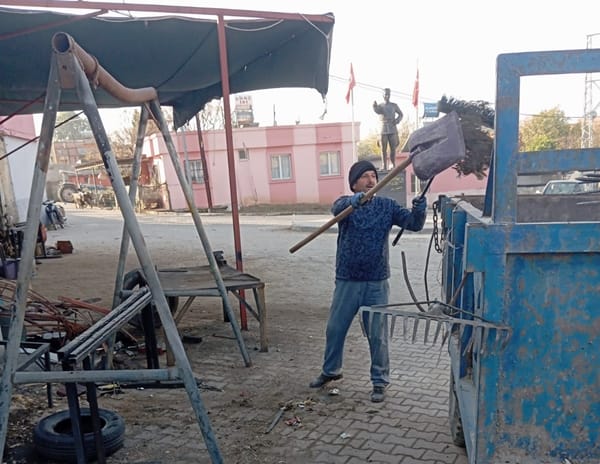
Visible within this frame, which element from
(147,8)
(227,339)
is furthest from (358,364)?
(147,8)

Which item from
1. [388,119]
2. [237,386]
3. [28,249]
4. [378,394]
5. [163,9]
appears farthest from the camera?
[388,119]

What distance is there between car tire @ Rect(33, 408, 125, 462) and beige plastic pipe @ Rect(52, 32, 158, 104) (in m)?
1.99

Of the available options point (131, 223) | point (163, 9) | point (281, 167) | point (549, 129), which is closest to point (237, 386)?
point (131, 223)

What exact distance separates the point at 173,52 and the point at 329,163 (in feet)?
69.3

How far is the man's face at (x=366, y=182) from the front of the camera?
3.65 meters

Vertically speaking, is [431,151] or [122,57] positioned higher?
[122,57]

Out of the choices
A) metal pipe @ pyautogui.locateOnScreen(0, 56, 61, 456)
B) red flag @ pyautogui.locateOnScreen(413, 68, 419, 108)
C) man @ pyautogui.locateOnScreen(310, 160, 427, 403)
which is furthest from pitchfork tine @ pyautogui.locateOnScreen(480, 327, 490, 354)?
red flag @ pyautogui.locateOnScreen(413, 68, 419, 108)

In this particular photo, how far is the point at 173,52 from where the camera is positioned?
207 inches

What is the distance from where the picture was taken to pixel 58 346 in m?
3.92

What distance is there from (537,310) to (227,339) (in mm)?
3905

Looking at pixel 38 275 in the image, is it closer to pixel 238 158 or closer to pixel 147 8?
pixel 147 8

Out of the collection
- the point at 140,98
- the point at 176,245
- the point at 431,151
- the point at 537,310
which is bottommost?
the point at 176,245

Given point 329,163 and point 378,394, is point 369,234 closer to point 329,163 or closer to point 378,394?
point 378,394

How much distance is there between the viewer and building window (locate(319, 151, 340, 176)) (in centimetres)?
2591
